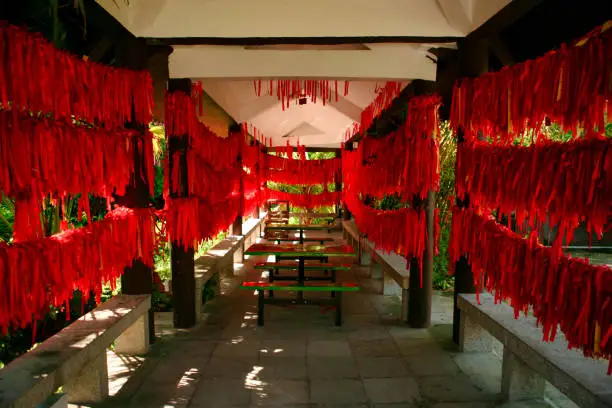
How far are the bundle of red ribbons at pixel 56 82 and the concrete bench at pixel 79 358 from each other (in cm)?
171

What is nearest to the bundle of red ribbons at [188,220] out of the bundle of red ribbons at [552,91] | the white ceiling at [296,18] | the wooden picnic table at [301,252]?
the wooden picnic table at [301,252]

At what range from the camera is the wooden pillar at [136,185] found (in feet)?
14.4

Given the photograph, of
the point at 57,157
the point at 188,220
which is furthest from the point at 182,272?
the point at 57,157

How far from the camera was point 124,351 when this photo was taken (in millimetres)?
4668

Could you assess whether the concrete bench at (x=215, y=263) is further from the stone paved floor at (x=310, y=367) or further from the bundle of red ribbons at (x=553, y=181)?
the bundle of red ribbons at (x=553, y=181)

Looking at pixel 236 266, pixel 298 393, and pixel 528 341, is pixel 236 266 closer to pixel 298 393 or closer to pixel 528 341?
pixel 298 393

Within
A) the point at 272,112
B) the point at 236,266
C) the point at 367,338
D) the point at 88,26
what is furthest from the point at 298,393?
the point at 272,112

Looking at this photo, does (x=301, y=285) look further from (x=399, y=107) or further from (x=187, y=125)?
(x=399, y=107)

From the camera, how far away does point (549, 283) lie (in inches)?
105

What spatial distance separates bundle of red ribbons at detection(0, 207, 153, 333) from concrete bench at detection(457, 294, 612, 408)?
135 inches

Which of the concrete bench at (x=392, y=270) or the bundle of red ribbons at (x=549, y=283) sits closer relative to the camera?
the bundle of red ribbons at (x=549, y=283)

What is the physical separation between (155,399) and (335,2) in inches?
162

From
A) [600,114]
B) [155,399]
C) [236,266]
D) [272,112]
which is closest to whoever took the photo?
[600,114]

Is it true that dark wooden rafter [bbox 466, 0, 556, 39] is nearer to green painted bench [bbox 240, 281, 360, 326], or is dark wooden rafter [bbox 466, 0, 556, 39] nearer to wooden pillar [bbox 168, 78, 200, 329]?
green painted bench [bbox 240, 281, 360, 326]
